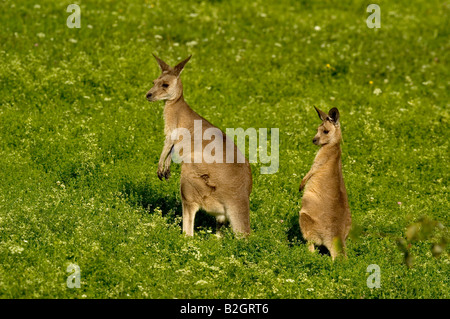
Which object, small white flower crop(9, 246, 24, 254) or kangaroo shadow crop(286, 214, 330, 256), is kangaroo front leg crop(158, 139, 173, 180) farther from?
small white flower crop(9, 246, 24, 254)

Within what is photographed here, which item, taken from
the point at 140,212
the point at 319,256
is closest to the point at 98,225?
the point at 140,212

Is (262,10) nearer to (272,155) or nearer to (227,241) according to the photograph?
(272,155)

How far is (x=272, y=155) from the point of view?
1234cm

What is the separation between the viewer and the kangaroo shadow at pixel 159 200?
10178mm

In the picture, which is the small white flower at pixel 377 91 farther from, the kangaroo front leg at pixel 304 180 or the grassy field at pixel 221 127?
the kangaroo front leg at pixel 304 180

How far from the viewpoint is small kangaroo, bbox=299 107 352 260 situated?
9.16 meters

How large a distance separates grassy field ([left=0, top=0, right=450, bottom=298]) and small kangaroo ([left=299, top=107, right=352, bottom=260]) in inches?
10.9

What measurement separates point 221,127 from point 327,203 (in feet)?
13.5

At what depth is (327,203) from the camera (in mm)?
9242

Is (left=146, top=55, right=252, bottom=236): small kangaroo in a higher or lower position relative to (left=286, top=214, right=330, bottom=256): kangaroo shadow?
higher

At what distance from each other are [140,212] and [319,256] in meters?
2.58

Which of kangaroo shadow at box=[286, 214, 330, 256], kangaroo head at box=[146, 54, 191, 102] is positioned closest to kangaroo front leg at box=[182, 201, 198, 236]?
kangaroo shadow at box=[286, 214, 330, 256]
